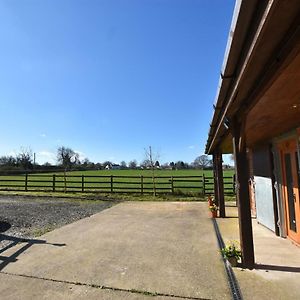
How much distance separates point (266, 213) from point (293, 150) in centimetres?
234

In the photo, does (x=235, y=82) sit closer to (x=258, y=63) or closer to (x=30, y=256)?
(x=258, y=63)

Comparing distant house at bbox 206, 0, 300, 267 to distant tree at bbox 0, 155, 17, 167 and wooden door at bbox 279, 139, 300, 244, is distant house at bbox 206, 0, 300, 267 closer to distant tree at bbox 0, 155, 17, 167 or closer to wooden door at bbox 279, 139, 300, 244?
wooden door at bbox 279, 139, 300, 244

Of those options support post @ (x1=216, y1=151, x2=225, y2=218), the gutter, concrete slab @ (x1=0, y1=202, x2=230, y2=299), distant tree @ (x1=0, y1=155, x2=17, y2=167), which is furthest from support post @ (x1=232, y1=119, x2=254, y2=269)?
distant tree @ (x1=0, y1=155, x2=17, y2=167)

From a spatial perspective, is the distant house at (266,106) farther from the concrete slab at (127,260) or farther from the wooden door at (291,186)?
the concrete slab at (127,260)

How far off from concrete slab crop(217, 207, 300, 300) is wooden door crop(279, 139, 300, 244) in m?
0.29

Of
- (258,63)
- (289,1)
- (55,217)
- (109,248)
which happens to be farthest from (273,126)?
(55,217)

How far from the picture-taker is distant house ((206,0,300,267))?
179 cm

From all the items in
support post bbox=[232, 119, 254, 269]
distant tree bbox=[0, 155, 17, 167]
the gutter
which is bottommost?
support post bbox=[232, 119, 254, 269]

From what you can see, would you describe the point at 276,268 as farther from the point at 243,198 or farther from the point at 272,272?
the point at 243,198

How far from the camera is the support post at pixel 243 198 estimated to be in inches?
171

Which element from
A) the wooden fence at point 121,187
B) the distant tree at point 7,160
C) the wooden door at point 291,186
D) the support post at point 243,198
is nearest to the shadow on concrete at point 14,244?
the support post at point 243,198

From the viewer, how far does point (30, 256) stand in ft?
16.3

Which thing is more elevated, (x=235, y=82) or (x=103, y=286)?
(x=235, y=82)

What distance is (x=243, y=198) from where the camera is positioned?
450cm
